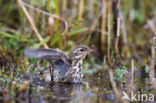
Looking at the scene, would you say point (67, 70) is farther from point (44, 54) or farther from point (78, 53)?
point (44, 54)

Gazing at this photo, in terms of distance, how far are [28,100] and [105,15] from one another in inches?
189

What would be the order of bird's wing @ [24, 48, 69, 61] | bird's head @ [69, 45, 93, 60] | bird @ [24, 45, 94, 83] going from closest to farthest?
bird's wing @ [24, 48, 69, 61] → bird @ [24, 45, 94, 83] → bird's head @ [69, 45, 93, 60]

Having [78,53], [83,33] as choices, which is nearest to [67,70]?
[78,53]

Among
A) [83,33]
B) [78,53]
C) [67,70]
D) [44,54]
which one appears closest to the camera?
[44,54]

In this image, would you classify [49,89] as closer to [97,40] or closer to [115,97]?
[115,97]

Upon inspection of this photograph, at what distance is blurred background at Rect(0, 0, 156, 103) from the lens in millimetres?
5965

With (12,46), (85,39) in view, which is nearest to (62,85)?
(12,46)

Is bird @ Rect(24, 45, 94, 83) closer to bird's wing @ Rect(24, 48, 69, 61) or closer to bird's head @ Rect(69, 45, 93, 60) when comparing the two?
bird's head @ Rect(69, 45, 93, 60)

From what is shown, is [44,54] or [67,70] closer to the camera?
[44,54]

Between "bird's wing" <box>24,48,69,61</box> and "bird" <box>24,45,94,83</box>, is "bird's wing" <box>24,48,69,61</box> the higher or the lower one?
the higher one

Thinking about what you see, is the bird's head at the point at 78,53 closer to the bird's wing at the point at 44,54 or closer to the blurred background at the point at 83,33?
the blurred background at the point at 83,33

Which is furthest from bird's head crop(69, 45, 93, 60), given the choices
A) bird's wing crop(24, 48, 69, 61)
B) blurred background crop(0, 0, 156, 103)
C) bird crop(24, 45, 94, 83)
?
bird's wing crop(24, 48, 69, 61)

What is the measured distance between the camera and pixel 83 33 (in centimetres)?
862

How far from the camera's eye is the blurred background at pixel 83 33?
5965 millimetres
